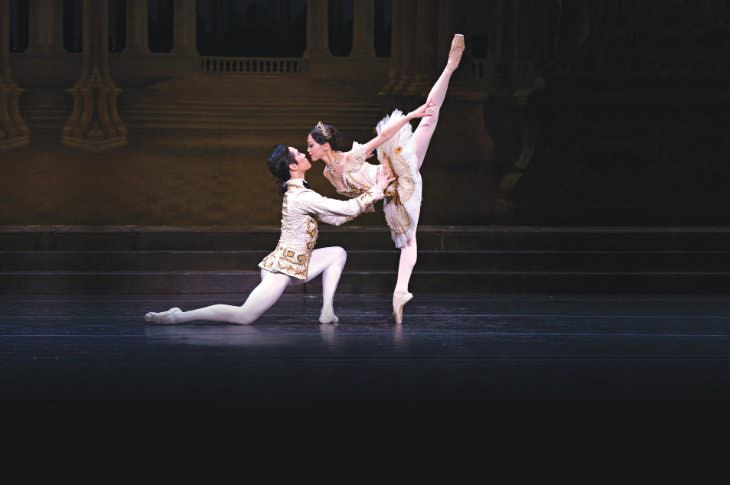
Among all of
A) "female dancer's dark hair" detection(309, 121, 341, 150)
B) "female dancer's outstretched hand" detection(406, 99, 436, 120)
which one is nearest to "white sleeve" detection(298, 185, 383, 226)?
"female dancer's dark hair" detection(309, 121, 341, 150)

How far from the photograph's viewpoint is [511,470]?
3.97m

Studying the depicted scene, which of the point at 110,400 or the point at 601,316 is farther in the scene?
the point at 601,316

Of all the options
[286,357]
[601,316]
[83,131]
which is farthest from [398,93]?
[286,357]

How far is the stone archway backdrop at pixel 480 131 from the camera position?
11.6 m

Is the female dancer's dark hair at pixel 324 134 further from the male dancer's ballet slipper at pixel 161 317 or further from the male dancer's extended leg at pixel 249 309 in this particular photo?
the male dancer's ballet slipper at pixel 161 317

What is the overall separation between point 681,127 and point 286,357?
6656 millimetres

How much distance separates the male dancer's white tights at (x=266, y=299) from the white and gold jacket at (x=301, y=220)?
0.07 meters

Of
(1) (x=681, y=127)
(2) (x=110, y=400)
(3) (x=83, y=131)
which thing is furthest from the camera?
(3) (x=83, y=131)

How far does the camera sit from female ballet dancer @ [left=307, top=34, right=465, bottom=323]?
23.3 ft

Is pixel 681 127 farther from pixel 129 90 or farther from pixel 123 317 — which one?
pixel 129 90

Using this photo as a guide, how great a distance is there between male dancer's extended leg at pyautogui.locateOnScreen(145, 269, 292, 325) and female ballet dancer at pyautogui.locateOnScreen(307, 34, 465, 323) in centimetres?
65

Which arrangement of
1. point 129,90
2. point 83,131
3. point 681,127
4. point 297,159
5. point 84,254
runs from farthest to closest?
point 129,90
point 83,131
point 681,127
point 84,254
point 297,159

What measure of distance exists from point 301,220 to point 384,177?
0.54 m

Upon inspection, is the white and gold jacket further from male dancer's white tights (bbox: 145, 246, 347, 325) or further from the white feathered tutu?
the white feathered tutu
